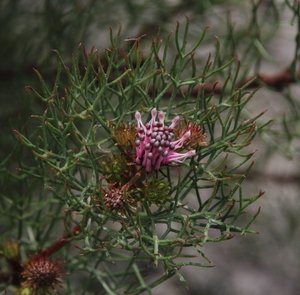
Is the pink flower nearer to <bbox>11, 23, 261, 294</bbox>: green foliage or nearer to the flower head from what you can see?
<bbox>11, 23, 261, 294</bbox>: green foliage

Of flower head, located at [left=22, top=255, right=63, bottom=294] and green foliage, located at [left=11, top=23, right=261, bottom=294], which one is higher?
green foliage, located at [left=11, top=23, right=261, bottom=294]

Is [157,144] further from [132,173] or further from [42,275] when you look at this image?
[42,275]

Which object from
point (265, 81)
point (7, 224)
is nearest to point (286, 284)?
point (265, 81)

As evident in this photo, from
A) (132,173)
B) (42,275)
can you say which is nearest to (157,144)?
(132,173)

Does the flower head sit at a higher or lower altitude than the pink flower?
lower

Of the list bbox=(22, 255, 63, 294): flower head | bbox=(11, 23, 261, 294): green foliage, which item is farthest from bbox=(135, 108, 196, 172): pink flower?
bbox=(22, 255, 63, 294): flower head

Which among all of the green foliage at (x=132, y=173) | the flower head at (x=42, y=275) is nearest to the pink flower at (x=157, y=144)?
the green foliage at (x=132, y=173)
